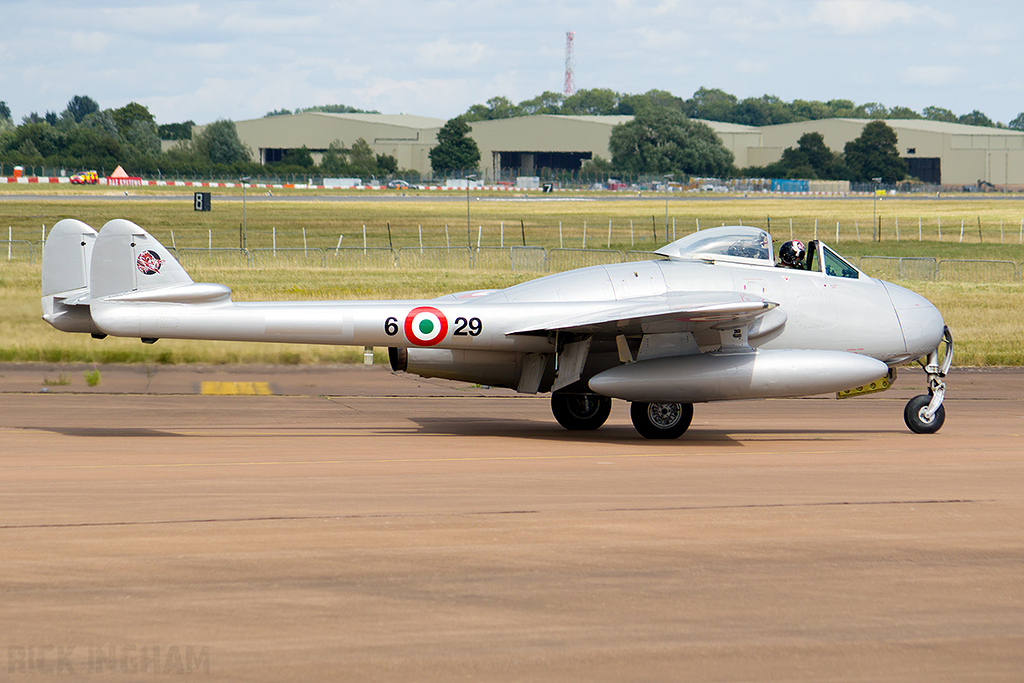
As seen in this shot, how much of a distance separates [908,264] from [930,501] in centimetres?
3347

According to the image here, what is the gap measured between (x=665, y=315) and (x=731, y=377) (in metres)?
1.19

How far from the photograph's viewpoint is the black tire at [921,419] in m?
14.2

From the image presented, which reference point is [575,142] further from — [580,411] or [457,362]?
[457,362]

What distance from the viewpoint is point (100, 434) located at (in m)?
12.8

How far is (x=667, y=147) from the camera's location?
15088 cm

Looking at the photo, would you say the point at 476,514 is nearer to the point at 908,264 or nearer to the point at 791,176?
the point at 908,264

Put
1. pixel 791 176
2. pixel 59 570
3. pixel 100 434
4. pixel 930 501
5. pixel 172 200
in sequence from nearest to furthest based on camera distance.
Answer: pixel 59 570 < pixel 930 501 < pixel 100 434 < pixel 172 200 < pixel 791 176

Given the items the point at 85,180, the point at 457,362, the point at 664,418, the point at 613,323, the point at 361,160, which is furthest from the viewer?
the point at 361,160

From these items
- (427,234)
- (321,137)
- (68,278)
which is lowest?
(68,278)

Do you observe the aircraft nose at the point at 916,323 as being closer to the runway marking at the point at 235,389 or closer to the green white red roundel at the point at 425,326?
the green white red roundel at the point at 425,326

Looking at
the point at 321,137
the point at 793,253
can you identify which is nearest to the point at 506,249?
the point at 793,253

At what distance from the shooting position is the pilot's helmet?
45.9 feet

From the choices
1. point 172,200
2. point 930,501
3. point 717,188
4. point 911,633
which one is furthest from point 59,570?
point 717,188

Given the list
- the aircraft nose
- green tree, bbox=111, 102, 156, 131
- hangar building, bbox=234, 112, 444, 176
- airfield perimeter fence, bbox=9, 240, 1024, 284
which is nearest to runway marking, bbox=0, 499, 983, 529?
the aircraft nose
